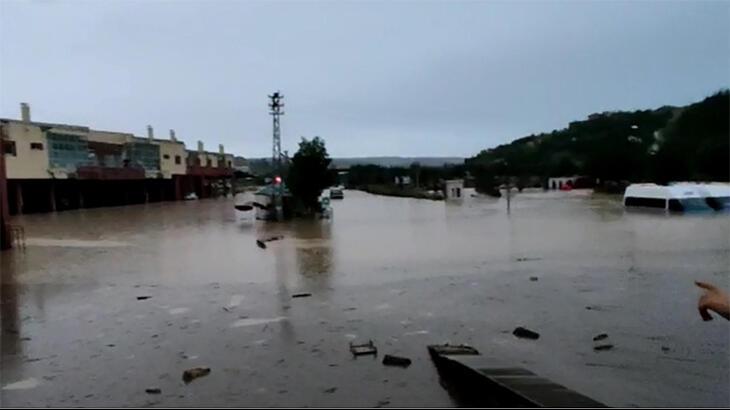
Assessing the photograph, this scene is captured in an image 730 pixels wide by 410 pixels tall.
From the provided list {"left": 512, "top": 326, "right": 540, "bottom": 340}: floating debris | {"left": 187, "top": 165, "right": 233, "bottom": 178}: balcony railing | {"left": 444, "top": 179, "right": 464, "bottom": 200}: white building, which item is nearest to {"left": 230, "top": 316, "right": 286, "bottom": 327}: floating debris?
{"left": 512, "top": 326, "right": 540, "bottom": 340}: floating debris

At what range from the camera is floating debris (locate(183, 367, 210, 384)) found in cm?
582

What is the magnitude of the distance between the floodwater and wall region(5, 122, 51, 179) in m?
23.0

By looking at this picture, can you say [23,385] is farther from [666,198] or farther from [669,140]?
[666,198]

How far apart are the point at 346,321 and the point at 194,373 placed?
104 inches

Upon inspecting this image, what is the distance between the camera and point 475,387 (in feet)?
17.3

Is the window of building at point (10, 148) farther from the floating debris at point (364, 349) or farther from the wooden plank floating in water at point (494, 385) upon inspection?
the wooden plank floating in water at point (494, 385)

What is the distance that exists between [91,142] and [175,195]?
51.7 feet

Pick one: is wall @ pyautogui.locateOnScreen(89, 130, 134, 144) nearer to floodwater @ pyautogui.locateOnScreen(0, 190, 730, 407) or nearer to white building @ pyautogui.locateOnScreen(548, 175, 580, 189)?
floodwater @ pyautogui.locateOnScreen(0, 190, 730, 407)

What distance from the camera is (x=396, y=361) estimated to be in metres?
6.23

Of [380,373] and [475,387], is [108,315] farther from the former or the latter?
[475,387]

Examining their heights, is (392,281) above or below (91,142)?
below

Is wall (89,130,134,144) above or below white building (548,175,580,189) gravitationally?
above

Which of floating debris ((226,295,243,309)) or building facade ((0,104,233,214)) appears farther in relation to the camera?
building facade ((0,104,233,214))

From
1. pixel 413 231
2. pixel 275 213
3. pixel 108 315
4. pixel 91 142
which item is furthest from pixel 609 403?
pixel 91 142
